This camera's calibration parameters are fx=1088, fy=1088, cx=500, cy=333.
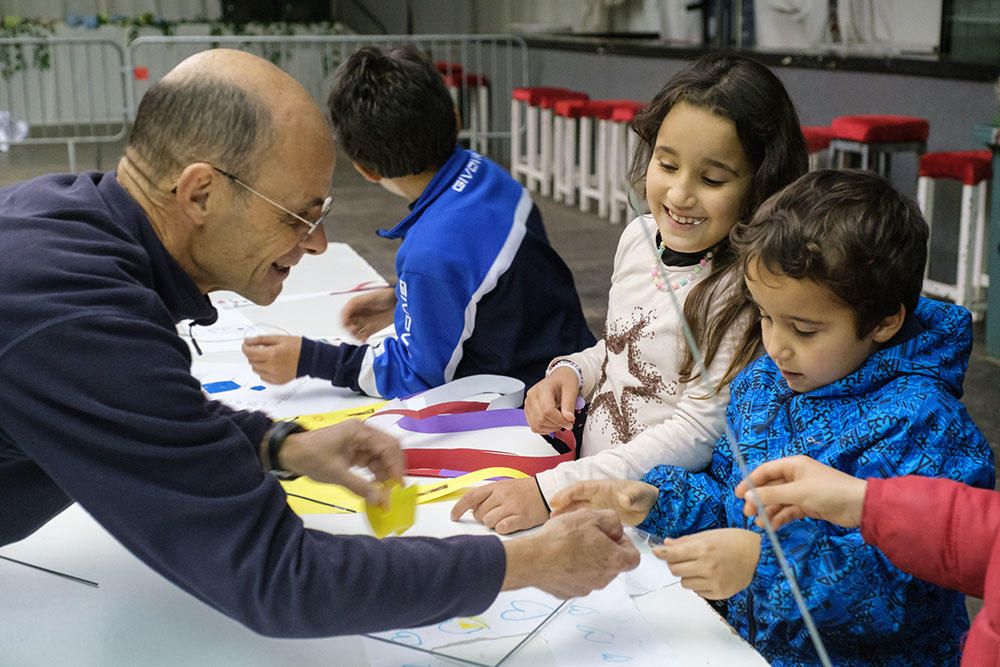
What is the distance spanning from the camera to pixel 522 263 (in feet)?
7.12

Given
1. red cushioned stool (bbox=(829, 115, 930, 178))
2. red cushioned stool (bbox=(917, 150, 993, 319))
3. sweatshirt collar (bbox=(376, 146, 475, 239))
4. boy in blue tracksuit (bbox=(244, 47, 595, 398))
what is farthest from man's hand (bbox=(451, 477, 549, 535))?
red cushioned stool (bbox=(829, 115, 930, 178))

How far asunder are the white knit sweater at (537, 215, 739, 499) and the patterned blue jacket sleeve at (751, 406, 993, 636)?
0.33m

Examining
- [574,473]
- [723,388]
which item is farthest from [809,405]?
[574,473]

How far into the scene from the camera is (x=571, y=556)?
119 cm

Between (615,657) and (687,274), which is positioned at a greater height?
(687,274)

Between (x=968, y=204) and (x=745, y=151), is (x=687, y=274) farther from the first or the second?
(x=968, y=204)

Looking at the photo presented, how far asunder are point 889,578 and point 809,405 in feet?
0.75

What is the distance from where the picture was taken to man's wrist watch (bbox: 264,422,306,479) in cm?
143

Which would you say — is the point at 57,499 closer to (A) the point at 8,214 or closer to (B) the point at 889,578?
(A) the point at 8,214

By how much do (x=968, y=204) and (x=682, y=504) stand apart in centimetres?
378

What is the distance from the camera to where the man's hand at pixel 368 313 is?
2.41 m

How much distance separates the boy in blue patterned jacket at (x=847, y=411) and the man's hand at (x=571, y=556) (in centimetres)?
6

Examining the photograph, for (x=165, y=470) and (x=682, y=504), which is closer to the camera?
(x=165, y=470)

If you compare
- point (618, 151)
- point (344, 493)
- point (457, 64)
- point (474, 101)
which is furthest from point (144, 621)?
point (457, 64)
